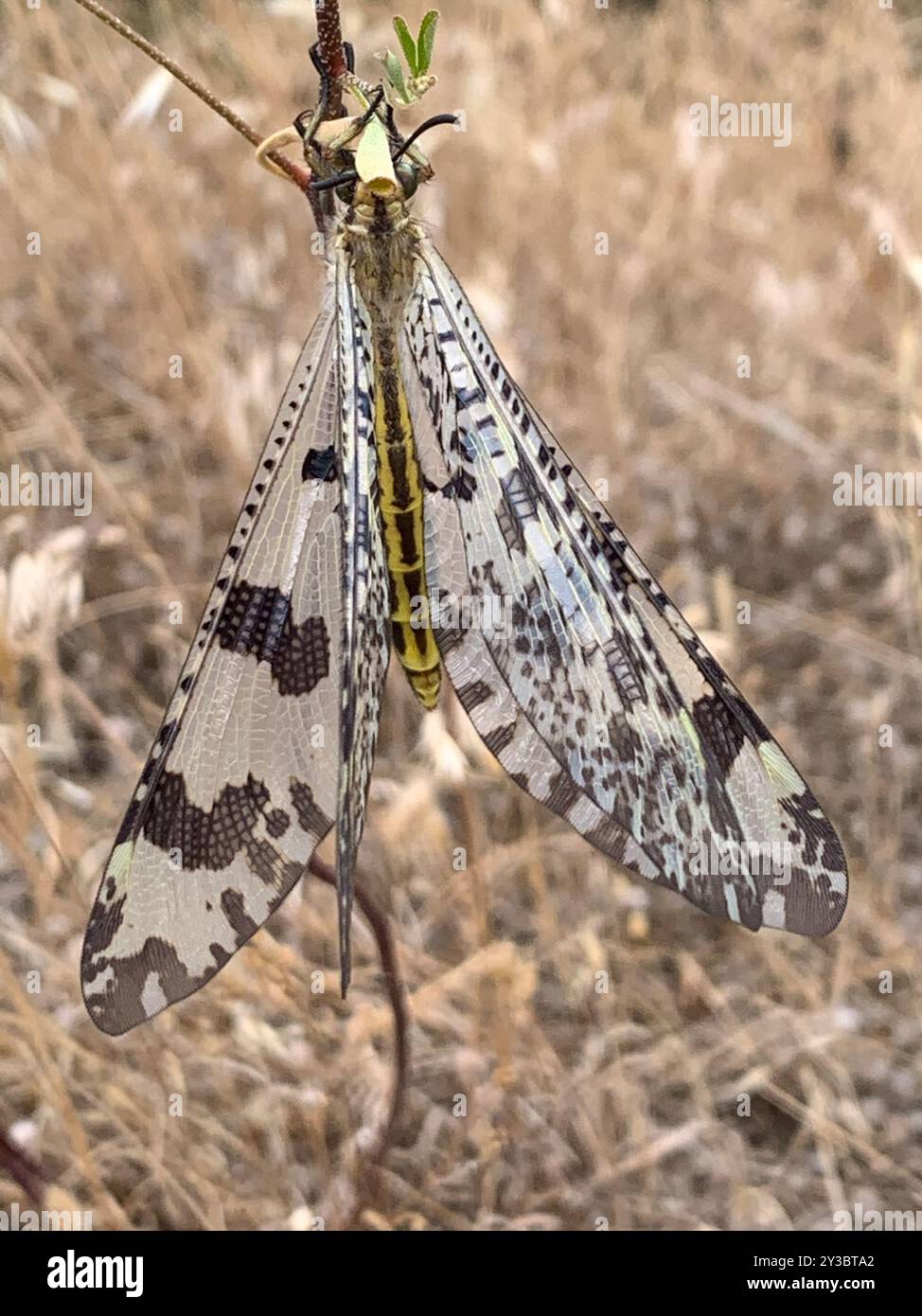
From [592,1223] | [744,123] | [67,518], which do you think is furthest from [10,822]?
[744,123]

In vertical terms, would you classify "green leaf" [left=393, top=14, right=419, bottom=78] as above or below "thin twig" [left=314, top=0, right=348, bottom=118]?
below

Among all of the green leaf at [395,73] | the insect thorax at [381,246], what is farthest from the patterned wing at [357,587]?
the green leaf at [395,73]

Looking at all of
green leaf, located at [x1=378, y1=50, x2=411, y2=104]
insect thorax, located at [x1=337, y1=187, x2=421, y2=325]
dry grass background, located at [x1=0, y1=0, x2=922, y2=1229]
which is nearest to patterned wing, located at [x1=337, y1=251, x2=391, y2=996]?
insect thorax, located at [x1=337, y1=187, x2=421, y2=325]

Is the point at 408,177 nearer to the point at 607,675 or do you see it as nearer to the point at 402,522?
the point at 402,522

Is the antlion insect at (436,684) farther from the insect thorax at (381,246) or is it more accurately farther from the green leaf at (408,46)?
the green leaf at (408,46)

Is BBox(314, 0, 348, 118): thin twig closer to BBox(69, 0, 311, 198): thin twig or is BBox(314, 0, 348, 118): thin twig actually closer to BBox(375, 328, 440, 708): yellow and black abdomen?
BBox(69, 0, 311, 198): thin twig

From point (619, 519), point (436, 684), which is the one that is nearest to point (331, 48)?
point (436, 684)
